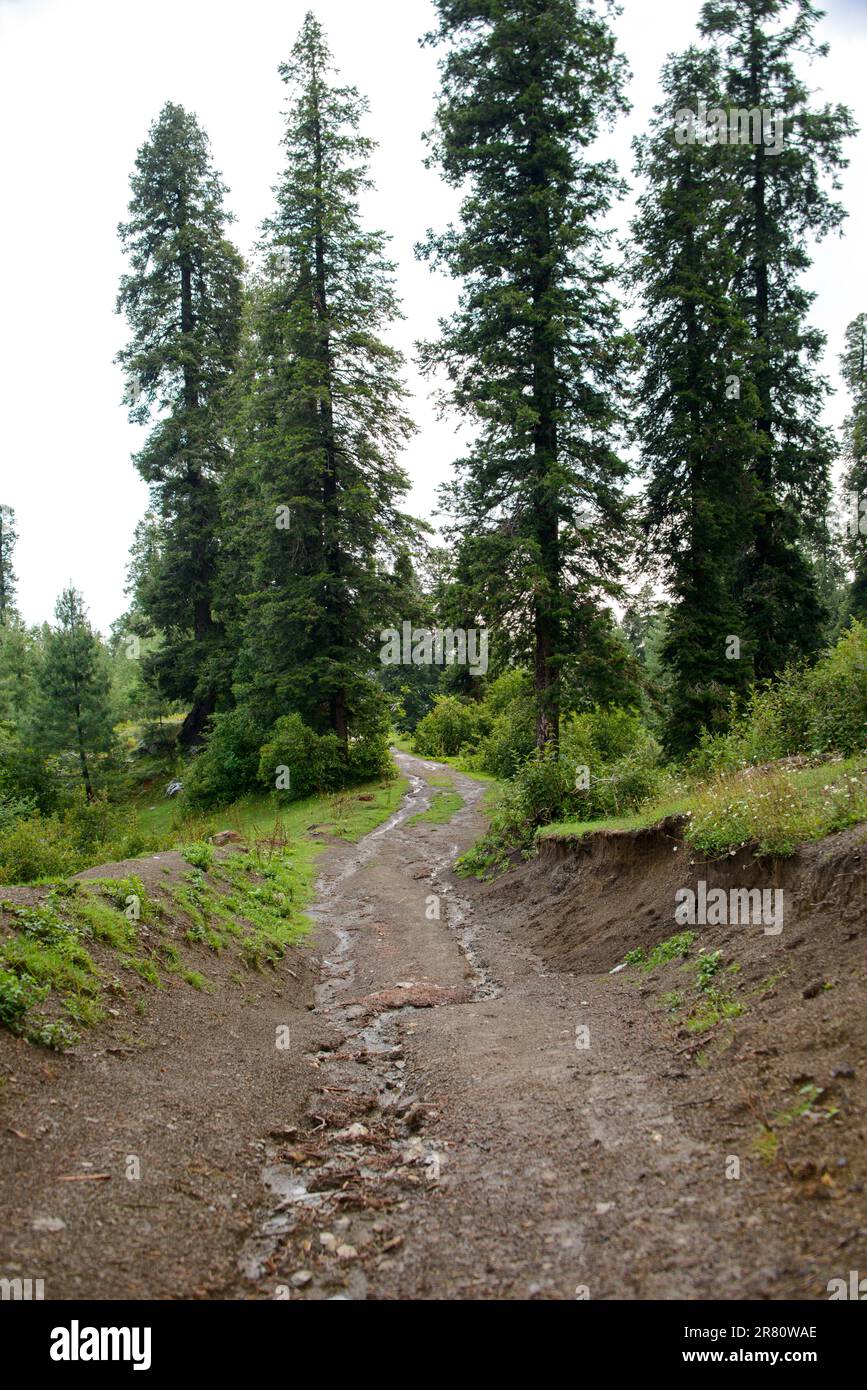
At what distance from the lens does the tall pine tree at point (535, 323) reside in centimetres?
1816

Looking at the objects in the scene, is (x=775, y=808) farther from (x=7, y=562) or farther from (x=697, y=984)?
(x=7, y=562)

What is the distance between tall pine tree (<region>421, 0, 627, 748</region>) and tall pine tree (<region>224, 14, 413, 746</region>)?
9.99 meters

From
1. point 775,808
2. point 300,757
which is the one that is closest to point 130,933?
point 775,808

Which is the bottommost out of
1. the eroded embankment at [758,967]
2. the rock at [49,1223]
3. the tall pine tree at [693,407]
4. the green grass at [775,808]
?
the rock at [49,1223]

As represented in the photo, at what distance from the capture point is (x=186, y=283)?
1411 inches

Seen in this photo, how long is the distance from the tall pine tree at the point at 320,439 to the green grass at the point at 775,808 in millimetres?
19522

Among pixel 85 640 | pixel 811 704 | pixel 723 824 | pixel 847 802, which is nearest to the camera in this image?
pixel 847 802

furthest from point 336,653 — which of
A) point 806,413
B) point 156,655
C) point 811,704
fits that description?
point 811,704

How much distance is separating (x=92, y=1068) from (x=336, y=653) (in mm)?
23506

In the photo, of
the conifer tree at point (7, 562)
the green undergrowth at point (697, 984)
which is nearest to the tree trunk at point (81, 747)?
the green undergrowth at point (697, 984)

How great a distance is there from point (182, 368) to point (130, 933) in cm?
3227

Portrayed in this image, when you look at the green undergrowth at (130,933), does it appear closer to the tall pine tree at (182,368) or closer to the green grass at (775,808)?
the green grass at (775,808)

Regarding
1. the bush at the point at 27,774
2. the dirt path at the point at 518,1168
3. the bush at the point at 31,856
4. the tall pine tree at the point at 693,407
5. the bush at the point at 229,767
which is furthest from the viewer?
the bush at the point at 229,767
